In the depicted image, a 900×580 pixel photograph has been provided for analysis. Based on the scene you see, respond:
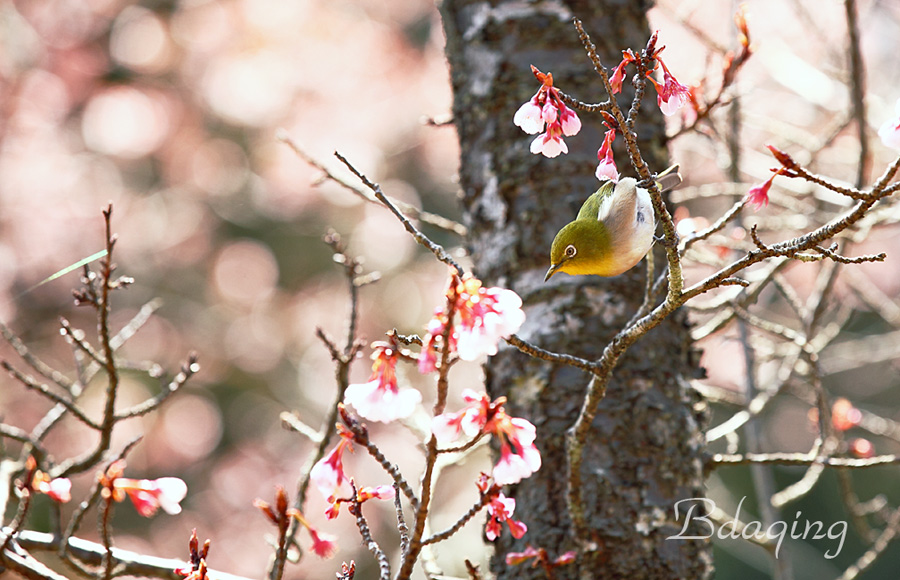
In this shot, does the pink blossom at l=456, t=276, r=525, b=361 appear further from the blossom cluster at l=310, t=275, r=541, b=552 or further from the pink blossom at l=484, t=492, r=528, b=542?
the pink blossom at l=484, t=492, r=528, b=542

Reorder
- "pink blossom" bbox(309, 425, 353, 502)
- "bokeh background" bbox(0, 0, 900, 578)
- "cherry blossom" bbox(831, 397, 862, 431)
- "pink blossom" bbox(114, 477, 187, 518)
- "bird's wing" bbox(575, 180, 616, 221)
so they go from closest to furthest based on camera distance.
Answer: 1. "pink blossom" bbox(309, 425, 353, 502)
2. "pink blossom" bbox(114, 477, 187, 518)
3. "bird's wing" bbox(575, 180, 616, 221)
4. "cherry blossom" bbox(831, 397, 862, 431)
5. "bokeh background" bbox(0, 0, 900, 578)

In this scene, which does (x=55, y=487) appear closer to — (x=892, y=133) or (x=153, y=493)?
(x=153, y=493)

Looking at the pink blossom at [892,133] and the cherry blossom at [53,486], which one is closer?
the pink blossom at [892,133]

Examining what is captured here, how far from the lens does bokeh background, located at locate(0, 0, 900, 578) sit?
6.22 m

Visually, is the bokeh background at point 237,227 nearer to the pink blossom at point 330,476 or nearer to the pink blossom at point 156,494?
the pink blossom at point 156,494

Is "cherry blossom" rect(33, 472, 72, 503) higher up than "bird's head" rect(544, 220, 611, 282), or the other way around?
"bird's head" rect(544, 220, 611, 282)

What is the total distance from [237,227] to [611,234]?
21.3 ft

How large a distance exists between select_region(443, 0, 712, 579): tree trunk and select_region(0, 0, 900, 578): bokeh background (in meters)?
4.54

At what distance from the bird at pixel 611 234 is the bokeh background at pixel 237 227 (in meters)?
4.92

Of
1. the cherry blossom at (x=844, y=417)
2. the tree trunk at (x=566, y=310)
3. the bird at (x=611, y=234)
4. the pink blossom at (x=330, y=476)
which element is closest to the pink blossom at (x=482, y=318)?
the pink blossom at (x=330, y=476)

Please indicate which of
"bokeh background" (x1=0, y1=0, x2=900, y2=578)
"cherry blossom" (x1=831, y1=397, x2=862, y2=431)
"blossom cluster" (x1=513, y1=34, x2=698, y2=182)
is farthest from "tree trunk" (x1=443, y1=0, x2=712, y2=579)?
"bokeh background" (x1=0, y1=0, x2=900, y2=578)

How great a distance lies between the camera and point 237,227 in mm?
7152

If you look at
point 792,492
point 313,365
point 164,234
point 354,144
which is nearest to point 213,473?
point 313,365

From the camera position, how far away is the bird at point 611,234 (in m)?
1.06
